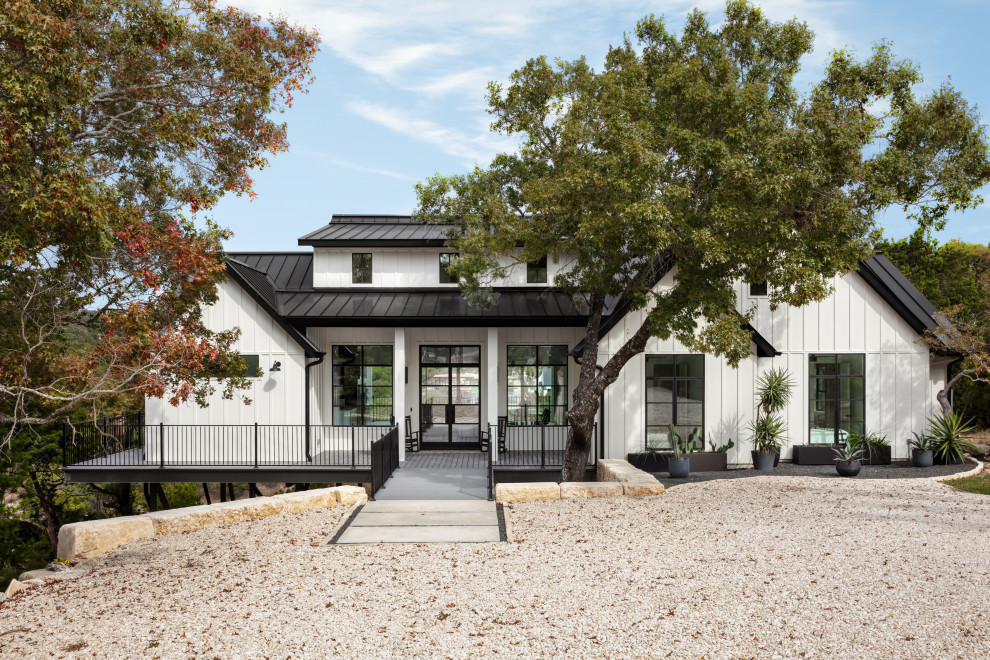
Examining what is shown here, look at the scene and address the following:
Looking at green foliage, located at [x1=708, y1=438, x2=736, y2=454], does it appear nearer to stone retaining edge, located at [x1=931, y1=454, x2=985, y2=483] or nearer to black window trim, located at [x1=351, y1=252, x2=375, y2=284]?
stone retaining edge, located at [x1=931, y1=454, x2=985, y2=483]

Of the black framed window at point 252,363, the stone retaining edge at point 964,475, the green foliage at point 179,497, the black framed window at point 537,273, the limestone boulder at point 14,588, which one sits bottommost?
the green foliage at point 179,497

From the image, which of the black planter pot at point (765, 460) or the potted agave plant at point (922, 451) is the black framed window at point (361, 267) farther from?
the potted agave plant at point (922, 451)

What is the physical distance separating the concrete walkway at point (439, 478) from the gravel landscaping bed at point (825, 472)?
3858mm

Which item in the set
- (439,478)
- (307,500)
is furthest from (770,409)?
(307,500)

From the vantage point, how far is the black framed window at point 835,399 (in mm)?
16234

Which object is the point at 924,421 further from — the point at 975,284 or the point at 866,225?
the point at 975,284

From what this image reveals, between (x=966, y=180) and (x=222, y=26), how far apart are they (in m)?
11.3

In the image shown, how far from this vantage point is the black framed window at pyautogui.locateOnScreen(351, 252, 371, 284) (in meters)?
18.6

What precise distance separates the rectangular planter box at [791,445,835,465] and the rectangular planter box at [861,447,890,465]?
75 centimetres

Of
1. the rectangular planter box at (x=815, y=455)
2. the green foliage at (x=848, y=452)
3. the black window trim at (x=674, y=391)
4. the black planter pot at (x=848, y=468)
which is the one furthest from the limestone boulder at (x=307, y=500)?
the rectangular planter box at (x=815, y=455)

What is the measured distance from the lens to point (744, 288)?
16359 millimetres

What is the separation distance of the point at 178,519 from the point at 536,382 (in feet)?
32.4

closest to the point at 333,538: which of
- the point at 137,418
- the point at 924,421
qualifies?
the point at 137,418

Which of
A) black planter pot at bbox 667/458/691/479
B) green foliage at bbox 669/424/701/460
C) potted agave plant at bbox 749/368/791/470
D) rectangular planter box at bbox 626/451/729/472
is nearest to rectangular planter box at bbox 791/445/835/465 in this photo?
potted agave plant at bbox 749/368/791/470
